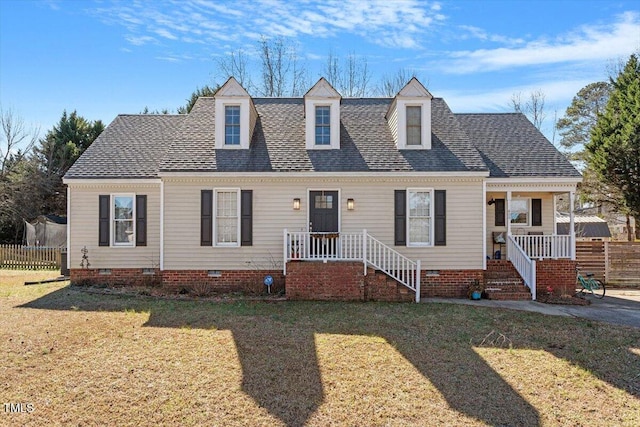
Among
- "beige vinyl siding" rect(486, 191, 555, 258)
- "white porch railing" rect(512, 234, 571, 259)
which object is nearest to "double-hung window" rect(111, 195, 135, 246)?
"beige vinyl siding" rect(486, 191, 555, 258)

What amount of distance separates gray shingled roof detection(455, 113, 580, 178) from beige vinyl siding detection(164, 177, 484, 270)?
1936 mm

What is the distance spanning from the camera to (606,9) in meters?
12.6

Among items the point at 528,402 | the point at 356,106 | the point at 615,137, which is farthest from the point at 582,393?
the point at 615,137

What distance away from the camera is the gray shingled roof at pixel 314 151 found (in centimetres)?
1203

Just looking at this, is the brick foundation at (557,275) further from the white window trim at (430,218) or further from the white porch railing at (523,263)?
the white window trim at (430,218)

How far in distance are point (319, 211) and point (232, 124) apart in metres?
4.09

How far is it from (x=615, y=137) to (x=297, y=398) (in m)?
24.7

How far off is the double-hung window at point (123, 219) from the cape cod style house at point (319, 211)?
1.3 inches

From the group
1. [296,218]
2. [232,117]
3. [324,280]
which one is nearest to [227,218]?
[296,218]

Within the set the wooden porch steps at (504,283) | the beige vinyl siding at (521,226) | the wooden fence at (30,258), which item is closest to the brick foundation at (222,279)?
the wooden porch steps at (504,283)

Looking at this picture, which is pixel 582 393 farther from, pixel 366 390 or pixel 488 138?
pixel 488 138

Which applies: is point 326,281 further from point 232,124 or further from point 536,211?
point 536,211

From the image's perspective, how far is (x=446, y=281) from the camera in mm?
11984

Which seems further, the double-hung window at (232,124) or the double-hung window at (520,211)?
the double-hung window at (520,211)
